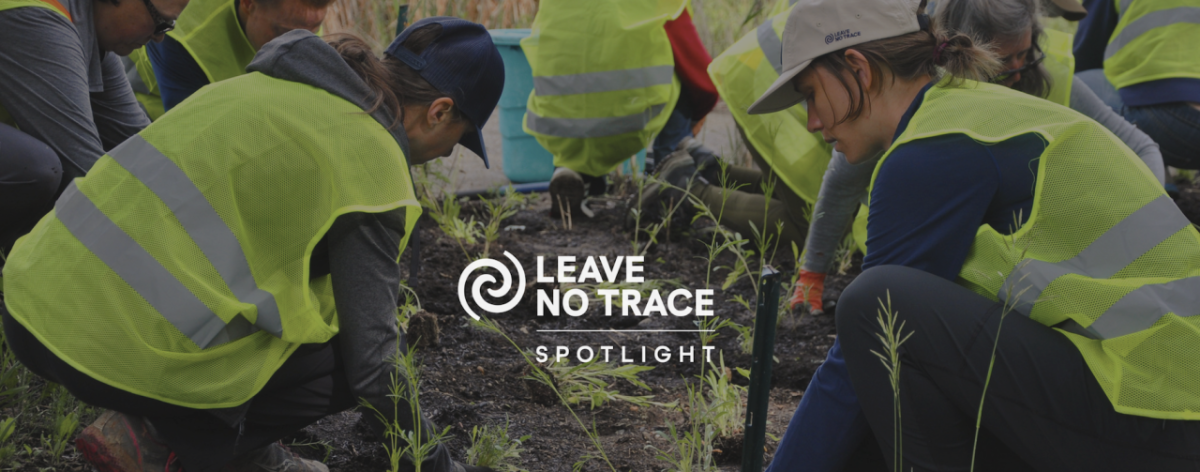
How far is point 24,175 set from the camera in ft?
6.80

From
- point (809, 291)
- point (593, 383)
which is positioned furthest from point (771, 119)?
point (593, 383)

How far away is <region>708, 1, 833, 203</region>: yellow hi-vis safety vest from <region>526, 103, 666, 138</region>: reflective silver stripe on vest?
20.0 inches

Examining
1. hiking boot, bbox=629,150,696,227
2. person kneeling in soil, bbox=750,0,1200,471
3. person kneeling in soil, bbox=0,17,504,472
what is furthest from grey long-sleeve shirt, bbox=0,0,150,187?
hiking boot, bbox=629,150,696,227

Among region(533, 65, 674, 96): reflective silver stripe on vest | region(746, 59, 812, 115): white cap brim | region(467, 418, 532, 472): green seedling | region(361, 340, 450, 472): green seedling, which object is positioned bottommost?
region(467, 418, 532, 472): green seedling

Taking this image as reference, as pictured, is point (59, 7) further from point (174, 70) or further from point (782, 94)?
point (782, 94)

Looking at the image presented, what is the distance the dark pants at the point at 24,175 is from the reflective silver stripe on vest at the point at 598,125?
190 cm

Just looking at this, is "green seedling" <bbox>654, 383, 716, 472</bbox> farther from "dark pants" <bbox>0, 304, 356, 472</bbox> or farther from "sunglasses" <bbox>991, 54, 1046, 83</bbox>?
"sunglasses" <bbox>991, 54, 1046, 83</bbox>

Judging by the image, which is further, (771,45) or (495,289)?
(495,289)

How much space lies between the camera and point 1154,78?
3.46m

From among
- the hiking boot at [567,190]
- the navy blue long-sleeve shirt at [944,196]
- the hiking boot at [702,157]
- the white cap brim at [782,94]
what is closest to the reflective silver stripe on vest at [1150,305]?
the navy blue long-sleeve shirt at [944,196]

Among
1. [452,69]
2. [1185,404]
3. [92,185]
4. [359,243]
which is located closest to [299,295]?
[359,243]

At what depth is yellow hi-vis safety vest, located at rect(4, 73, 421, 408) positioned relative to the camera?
141 centimetres

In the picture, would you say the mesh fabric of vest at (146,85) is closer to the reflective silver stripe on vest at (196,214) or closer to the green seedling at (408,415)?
the reflective silver stripe on vest at (196,214)

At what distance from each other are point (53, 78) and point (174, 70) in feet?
2.61
